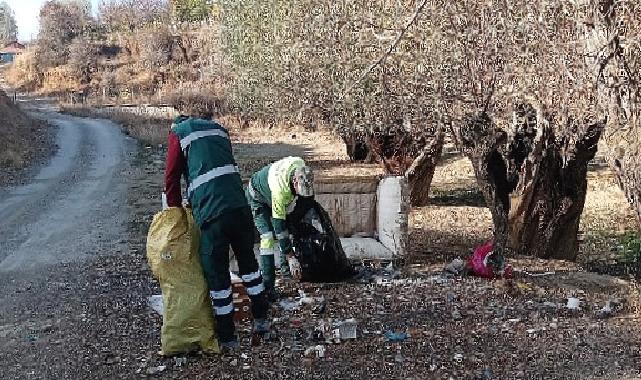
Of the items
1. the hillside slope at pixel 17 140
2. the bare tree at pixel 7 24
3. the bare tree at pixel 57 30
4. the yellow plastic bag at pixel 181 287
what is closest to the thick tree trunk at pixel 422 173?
the yellow plastic bag at pixel 181 287

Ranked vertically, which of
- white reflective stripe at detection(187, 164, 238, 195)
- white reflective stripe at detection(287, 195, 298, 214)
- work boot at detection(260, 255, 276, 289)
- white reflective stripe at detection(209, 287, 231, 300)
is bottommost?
work boot at detection(260, 255, 276, 289)

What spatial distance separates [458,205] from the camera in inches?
570

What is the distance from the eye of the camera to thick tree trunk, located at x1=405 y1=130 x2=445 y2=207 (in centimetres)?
1273

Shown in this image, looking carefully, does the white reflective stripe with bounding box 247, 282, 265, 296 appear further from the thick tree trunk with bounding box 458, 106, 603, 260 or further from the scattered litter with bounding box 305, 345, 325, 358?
the thick tree trunk with bounding box 458, 106, 603, 260

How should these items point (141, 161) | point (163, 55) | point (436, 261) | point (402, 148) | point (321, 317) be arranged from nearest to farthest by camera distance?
point (321, 317) < point (436, 261) < point (402, 148) < point (141, 161) < point (163, 55)

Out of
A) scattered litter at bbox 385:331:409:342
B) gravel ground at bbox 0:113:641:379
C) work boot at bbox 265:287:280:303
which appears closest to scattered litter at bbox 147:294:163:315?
gravel ground at bbox 0:113:641:379

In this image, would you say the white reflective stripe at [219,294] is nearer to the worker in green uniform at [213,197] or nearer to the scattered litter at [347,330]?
the worker in green uniform at [213,197]

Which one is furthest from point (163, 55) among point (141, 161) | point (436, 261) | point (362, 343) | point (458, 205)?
point (362, 343)

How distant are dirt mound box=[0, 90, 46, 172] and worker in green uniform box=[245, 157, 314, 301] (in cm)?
1475

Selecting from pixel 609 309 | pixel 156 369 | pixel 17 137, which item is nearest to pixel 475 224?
pixel 609 309

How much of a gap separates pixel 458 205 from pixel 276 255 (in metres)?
7.84

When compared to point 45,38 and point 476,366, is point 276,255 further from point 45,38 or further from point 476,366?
point 45,38

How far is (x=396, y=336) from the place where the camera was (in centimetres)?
526

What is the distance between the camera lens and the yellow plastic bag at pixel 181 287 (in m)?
4.96
